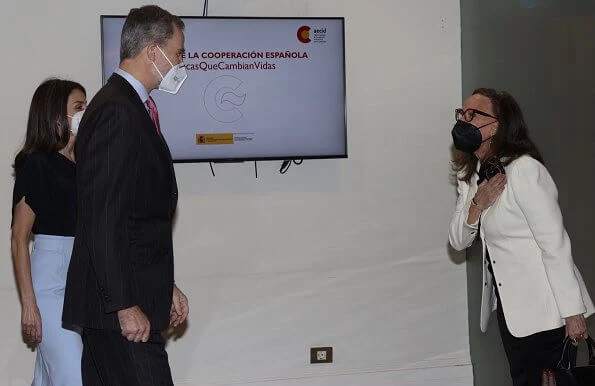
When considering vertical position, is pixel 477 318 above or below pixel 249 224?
below

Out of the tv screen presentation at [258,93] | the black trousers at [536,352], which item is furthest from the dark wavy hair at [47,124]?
the black trousers at [536,352]

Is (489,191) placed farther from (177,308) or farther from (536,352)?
(177,308)

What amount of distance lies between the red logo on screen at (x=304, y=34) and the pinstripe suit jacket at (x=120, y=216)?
2.03 m

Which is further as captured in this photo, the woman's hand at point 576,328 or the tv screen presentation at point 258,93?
the tv screen presentation at point 258,93

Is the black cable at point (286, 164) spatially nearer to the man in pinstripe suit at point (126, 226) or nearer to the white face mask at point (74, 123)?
the white face mask at point (74, 123)

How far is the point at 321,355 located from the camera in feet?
15.9

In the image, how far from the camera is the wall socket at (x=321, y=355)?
485cm

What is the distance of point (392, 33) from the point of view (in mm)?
4852

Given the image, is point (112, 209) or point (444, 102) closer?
point (112, 209)

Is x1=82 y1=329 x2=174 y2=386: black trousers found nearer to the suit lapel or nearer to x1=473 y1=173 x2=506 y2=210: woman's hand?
the suit lapel

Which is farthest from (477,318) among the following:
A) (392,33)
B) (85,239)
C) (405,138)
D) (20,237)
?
(85,239)

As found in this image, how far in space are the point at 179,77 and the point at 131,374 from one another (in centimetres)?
94

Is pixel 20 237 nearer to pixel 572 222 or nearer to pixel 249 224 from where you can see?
pixel 249 224

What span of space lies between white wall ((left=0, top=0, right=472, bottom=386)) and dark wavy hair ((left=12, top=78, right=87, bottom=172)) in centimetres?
111
